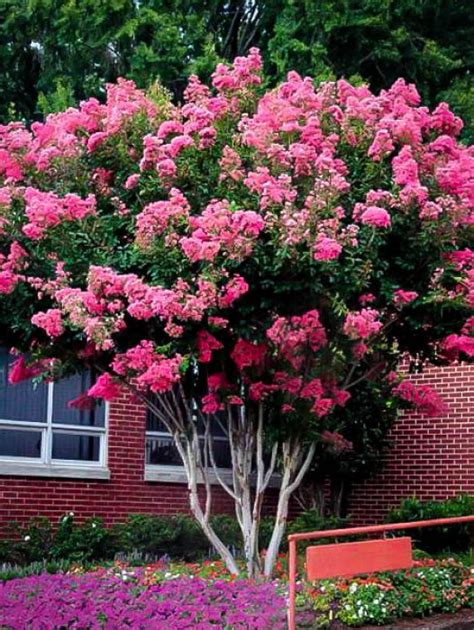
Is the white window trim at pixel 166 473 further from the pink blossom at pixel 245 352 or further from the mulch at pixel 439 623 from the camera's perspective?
the mulch at pixel 439 623

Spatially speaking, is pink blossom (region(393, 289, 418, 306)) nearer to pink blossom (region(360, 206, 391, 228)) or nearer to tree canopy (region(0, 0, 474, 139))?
pink blossom (region(360, 206, 391, 228))

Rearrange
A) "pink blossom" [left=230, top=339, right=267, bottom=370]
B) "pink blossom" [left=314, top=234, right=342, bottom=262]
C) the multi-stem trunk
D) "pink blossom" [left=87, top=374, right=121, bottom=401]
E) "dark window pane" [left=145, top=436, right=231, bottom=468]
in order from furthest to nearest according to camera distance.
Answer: "dark window pane" [left=145, top=436, right=231, bottom=468]
the multi-stem trunk
"pink blossom" [left=87, top=374, right=121, bottom=401]
"pink blossom" [left=230, top=339, right=267, bottom=370]
"pink blossom" [left=314, top=234, right=342, bottom=262]

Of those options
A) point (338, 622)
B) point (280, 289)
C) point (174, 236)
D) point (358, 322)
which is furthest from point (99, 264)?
point (338, 622)

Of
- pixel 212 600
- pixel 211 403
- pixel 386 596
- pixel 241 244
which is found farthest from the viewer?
pixel 211 403

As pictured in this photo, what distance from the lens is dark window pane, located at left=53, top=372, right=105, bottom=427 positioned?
14.0 metres

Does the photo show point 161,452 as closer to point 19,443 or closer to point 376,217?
point 19,443

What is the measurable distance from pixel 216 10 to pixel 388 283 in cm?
748

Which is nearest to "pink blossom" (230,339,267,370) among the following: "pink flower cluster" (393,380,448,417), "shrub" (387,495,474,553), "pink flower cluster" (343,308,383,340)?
"pink flower cluster" (343,308,383,340)

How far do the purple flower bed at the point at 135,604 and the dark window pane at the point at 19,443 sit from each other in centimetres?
421

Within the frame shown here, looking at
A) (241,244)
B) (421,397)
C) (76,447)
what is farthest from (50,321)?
(76,447)

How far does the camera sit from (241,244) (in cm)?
853

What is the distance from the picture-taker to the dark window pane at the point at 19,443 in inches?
530

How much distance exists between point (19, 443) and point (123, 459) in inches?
60.4

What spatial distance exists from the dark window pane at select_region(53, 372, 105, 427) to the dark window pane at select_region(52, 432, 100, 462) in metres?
0.18
